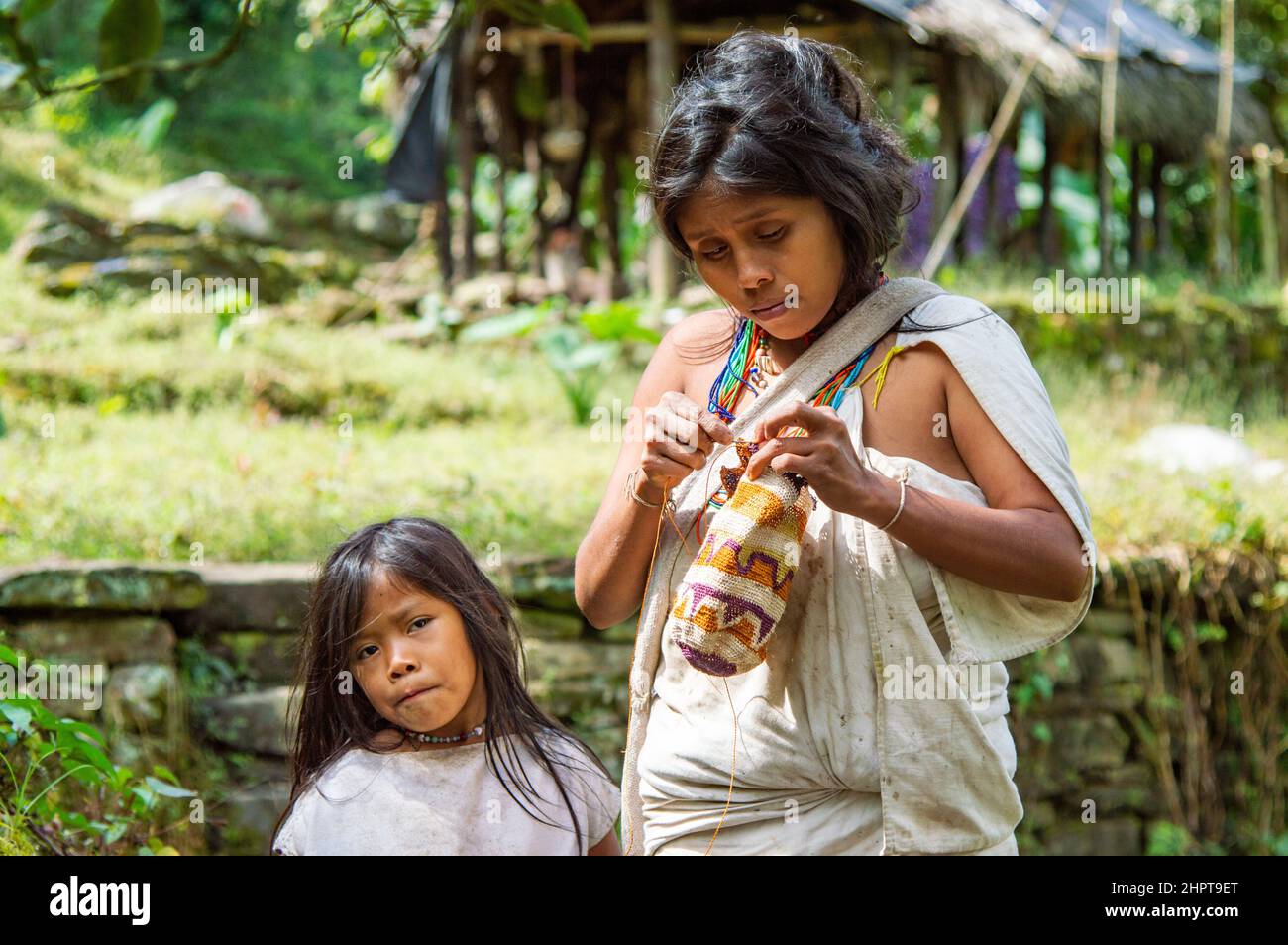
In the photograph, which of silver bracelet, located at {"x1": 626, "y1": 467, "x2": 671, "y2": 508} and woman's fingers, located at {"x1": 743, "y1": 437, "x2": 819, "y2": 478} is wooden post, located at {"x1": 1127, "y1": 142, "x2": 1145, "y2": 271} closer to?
silver bracelet, located at {"x1": 626, "y1": 467, "x2": 671, "y2": 508}

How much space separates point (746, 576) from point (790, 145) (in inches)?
22.0

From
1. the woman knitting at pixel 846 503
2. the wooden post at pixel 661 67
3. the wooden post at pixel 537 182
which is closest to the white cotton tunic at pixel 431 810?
the woman knitting at pixel 846 503

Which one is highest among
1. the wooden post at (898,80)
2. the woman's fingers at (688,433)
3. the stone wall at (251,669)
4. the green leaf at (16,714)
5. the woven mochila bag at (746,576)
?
the wooden post at (898,80)

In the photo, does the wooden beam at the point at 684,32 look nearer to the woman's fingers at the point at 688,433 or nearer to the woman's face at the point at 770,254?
the woman's face at the point at 770,254

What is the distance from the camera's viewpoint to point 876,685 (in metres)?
1.75

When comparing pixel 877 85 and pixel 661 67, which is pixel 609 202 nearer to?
pixel 661 67

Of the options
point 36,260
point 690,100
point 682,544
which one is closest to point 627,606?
point 682,544

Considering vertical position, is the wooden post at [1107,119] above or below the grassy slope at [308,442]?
above

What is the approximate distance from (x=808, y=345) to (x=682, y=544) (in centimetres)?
33

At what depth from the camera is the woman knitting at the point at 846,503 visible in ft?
5.59

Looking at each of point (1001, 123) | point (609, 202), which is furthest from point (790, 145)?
point (609, 202)

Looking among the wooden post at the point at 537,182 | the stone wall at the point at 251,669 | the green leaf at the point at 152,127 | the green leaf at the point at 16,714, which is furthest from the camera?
the green leaf at the point at 152,127

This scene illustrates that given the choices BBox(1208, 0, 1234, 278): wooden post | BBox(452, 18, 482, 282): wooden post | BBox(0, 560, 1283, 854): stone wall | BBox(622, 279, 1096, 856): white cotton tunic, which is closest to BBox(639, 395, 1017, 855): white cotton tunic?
BBox(622, 279, 1096, 856): white cotton tunic

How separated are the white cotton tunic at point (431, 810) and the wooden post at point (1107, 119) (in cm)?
804
